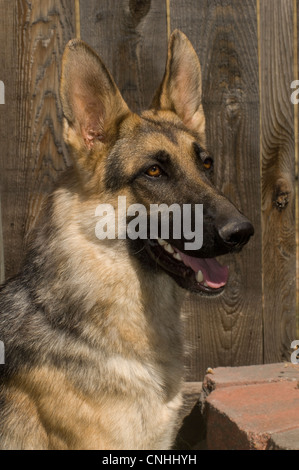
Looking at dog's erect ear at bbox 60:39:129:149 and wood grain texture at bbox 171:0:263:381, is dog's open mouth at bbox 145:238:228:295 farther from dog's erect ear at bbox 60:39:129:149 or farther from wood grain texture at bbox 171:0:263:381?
wood grain texture at bbox 171:0:263:381

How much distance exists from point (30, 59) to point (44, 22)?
0.27 meters

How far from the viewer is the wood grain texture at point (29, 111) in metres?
4.25

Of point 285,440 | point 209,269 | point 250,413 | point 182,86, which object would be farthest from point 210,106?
point 285,440

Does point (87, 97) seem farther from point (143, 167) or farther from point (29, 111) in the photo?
point (29, 111)

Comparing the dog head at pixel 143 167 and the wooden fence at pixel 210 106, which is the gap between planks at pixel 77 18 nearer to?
the wooden fence at pixel 210 106

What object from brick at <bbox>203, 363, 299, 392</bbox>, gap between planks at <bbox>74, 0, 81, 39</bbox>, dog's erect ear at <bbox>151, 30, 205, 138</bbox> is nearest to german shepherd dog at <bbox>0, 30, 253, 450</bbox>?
dog's erect ear at <bbox>151, 30, 205, 138</bbox>

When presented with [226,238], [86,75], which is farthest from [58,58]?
[226,238]

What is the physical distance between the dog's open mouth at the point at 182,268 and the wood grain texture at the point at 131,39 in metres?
1.43

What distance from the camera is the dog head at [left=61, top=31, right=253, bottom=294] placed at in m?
3.19

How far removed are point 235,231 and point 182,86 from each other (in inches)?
48.4

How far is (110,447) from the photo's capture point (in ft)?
10.1

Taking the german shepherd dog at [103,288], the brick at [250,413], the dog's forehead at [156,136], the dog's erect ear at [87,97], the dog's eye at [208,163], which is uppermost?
the dog's erect ear at [87,97]

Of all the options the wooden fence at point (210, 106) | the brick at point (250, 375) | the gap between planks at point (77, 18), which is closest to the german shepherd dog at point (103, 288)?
the brick at point (250, 375)

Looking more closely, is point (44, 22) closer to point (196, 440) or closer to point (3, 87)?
point (3, 87)
